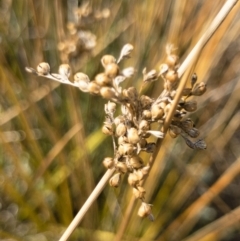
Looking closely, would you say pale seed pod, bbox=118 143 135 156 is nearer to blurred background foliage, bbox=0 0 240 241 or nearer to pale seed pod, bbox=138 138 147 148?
pale seed pod, bbox=138 138 147 148

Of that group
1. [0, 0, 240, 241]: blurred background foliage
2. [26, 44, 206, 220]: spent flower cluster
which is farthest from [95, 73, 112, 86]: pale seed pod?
[0, 0, 240, 241]: blurred background foliage

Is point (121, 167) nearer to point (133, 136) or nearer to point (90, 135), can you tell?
point (133, 136)

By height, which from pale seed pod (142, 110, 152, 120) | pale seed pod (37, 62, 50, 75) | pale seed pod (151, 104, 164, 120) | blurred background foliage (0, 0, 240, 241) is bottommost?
blurred background foliage (0, 0, 240, 241)

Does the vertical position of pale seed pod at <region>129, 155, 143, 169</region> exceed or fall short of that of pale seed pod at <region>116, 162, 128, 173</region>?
it exceeds it

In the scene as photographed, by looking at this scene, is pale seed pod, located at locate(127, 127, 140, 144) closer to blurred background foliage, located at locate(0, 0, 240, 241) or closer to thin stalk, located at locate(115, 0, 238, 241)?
thin stalk, located at locate(115, 0, 238, 241)

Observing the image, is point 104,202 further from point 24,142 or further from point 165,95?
point 165,95

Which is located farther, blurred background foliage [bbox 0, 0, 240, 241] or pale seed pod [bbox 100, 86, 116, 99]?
blurred background foliage [bbox 0, 0, 240, 241]

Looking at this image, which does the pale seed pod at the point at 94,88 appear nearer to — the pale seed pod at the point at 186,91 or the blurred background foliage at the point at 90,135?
the pale seed pod at the point at 186,91
